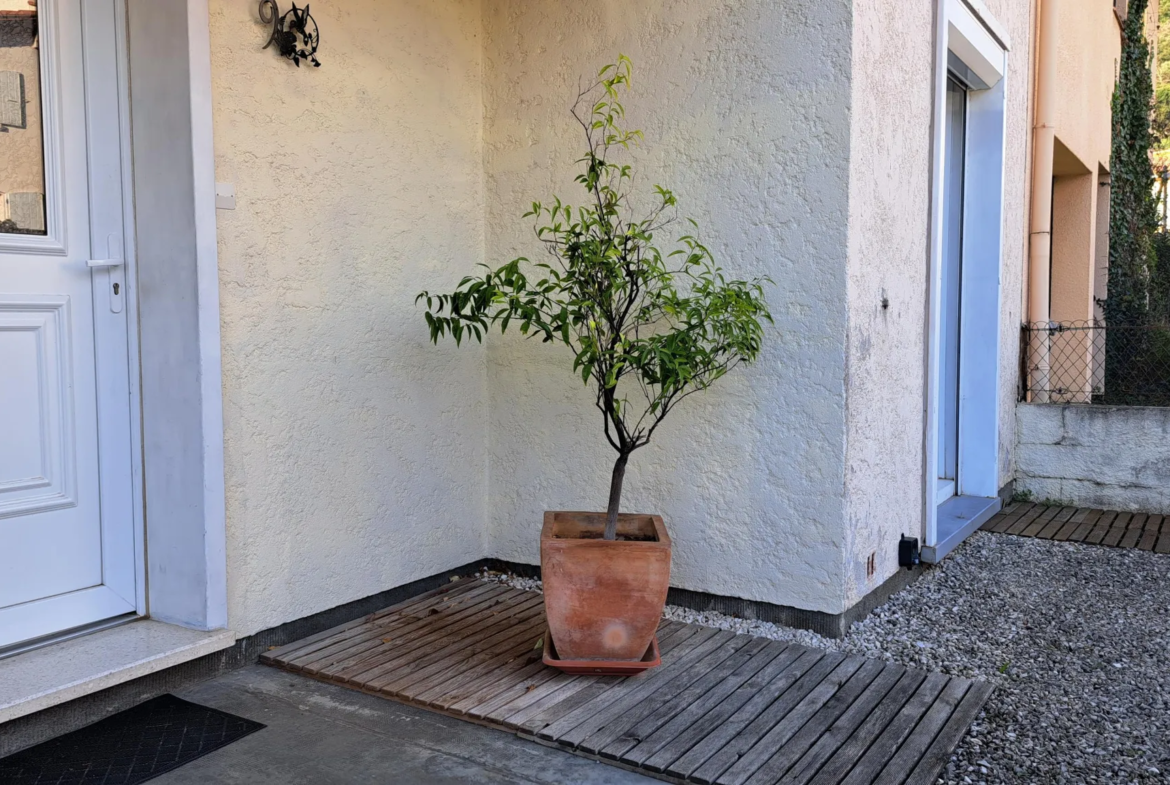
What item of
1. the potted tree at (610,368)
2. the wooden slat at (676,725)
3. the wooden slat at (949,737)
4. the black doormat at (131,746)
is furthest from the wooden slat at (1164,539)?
the black doormat at (131,746)

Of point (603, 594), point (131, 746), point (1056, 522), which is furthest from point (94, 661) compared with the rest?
point (1056, 522)

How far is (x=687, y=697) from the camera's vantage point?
2.69 m

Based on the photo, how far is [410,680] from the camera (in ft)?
9.16

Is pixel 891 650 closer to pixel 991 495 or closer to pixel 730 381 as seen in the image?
pixel 730 381

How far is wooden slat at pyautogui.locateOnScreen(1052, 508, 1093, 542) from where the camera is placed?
4773mm

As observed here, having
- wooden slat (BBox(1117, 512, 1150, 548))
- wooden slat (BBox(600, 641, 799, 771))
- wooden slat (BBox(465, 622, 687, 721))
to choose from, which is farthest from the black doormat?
wooden slat (BBox(1117, 512, 1150, 548))

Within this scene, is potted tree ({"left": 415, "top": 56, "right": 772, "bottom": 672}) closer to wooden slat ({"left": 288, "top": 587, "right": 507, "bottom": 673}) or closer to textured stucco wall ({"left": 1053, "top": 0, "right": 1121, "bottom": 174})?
wooden slat ({"left": 288, "top": 587, "right": 507, "bottom": 673})

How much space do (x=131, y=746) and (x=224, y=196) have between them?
160 centimetres

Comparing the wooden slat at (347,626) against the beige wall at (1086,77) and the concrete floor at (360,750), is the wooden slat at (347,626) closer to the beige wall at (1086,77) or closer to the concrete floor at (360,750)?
the concrete floor at (360,750)

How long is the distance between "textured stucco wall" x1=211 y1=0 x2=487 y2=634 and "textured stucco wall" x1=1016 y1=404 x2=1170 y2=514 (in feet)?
11.8

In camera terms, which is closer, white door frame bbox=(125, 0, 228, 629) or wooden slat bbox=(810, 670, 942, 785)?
wooden slat bbox=(810, 670, 942, 785)

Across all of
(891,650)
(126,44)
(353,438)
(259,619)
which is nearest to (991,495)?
(891,650)

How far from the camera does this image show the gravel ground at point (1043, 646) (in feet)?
7.92

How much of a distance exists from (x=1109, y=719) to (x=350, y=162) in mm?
3040
